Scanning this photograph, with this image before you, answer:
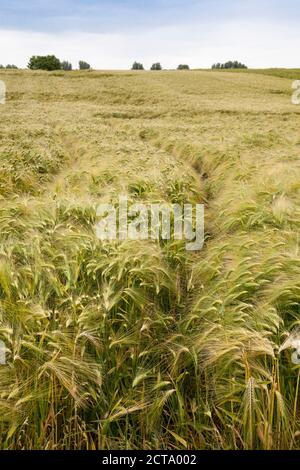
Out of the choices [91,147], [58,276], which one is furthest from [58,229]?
[91,147]

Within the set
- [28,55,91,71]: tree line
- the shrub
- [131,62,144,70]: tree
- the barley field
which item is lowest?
the barley field

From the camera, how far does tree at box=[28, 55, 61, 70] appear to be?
73.2 m

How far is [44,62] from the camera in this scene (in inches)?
2884

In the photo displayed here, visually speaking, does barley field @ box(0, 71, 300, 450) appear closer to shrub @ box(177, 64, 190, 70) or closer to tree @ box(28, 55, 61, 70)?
tree @ box(28, 55, 61, 70)

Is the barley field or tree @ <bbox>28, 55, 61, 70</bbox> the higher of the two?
tree @ <bbox>28, 55, 61, 70</bbox>

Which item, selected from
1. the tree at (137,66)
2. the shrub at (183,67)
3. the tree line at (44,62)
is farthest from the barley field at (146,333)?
the tree at (137,66)

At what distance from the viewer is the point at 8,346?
2473 millimetres

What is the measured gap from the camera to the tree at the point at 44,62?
7325 centimetres

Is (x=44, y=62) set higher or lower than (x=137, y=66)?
lower

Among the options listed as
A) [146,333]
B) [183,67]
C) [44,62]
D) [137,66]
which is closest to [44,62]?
[44,62]

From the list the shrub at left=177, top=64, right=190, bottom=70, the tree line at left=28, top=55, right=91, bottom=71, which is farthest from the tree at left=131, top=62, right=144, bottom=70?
the tree line at left=28, top=55, right=91, bottom=71

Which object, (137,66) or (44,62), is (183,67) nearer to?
(137,66)

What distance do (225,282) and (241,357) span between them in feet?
2.60

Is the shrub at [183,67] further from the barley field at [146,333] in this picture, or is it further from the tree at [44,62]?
the barley field at [146,333]
